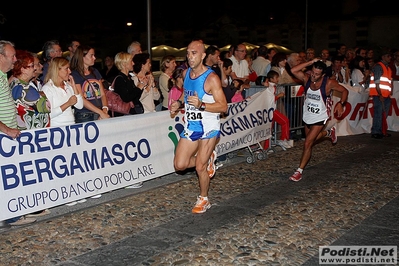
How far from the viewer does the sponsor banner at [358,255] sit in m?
5.12

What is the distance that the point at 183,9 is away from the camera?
42.5 m

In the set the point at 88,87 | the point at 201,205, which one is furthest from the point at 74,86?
the point at 201,205

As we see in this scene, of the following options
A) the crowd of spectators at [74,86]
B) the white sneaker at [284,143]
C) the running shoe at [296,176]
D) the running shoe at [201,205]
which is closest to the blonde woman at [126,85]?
the crowd of spectators at [74,86]

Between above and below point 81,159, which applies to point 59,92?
above

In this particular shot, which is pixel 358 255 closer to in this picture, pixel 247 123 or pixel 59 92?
pixel 59 92

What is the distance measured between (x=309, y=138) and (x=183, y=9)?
3540cm

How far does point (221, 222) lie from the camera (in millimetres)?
6328

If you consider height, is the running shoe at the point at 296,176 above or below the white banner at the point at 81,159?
below

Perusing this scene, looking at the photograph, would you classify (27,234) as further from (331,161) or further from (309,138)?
(331,161)

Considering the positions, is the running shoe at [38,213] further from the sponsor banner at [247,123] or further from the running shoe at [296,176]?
the running shoe at [296,176]

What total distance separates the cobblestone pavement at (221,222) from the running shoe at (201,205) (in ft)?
0.32

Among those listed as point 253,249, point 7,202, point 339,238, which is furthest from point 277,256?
point 7,202

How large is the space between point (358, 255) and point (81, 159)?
3413 mm

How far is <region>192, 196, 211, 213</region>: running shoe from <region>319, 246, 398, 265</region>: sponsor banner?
176 cm
